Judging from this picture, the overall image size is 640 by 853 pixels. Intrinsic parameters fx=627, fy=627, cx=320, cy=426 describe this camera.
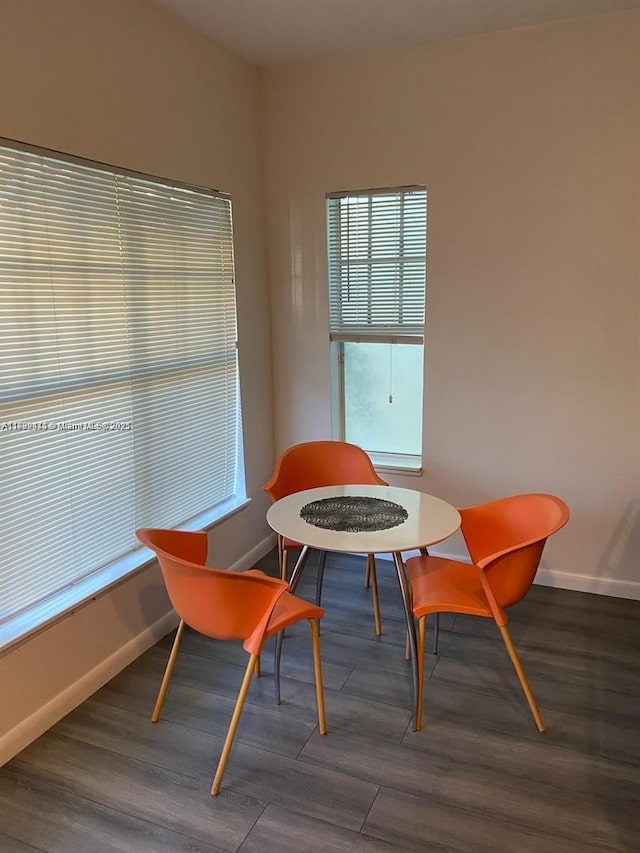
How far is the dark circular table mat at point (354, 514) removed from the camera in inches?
94.6

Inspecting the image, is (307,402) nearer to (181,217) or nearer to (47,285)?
(181,217)

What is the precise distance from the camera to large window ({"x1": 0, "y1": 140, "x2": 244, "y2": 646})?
7.02 ft

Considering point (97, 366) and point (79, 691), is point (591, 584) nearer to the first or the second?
point (79, 691)

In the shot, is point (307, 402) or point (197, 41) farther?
point (307, 402)

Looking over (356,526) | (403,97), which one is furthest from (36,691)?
(403,97)

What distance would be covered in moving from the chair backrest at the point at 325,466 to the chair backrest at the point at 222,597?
1.13m

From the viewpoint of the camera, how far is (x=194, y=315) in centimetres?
304

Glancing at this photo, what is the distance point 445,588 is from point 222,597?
877 mm

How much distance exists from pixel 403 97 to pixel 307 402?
1.70 m

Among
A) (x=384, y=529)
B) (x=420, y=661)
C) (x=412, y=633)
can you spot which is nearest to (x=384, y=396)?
Result: (x=384, y=529)

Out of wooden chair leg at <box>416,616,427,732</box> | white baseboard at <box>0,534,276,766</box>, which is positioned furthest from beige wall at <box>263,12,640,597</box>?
white baseboard at <box>0,534,276,766</box>

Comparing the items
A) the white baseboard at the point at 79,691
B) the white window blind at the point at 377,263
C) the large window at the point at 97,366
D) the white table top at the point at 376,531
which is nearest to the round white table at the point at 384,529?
the white table top at the point at 376,531

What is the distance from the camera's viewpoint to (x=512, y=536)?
2561mm

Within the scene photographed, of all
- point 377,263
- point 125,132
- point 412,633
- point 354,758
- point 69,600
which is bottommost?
point 354,758
